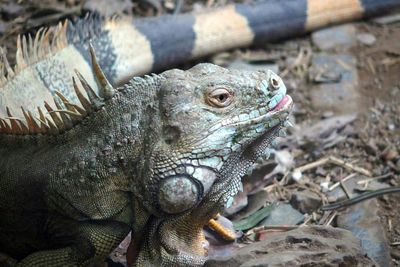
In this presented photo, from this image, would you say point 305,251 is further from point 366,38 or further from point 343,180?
point 366,38

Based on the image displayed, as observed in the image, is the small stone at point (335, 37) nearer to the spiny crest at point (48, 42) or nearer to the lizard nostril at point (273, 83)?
the spiny crest at point (48, 42)

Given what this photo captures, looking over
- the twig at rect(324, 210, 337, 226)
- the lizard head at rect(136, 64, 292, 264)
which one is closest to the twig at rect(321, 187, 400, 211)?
the twig at rect(324, 210, 337, 226)

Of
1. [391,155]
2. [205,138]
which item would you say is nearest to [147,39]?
[391,155]

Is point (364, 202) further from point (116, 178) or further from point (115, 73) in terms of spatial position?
point (115, 73)

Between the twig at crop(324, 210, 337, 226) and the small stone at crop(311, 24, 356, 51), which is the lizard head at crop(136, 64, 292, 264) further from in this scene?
the small stone at crop(311, 24, 356, 51)

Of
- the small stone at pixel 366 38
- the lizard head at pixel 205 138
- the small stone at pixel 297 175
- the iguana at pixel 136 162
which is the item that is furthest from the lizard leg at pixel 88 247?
Result: the small stone at pixel 366 38

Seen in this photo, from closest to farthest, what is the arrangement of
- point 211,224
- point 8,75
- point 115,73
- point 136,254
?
point 136,254 < point 211,224 < point 8,75 < point 115,73

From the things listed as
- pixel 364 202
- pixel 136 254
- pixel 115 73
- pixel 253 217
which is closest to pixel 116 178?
pixel 136 254
